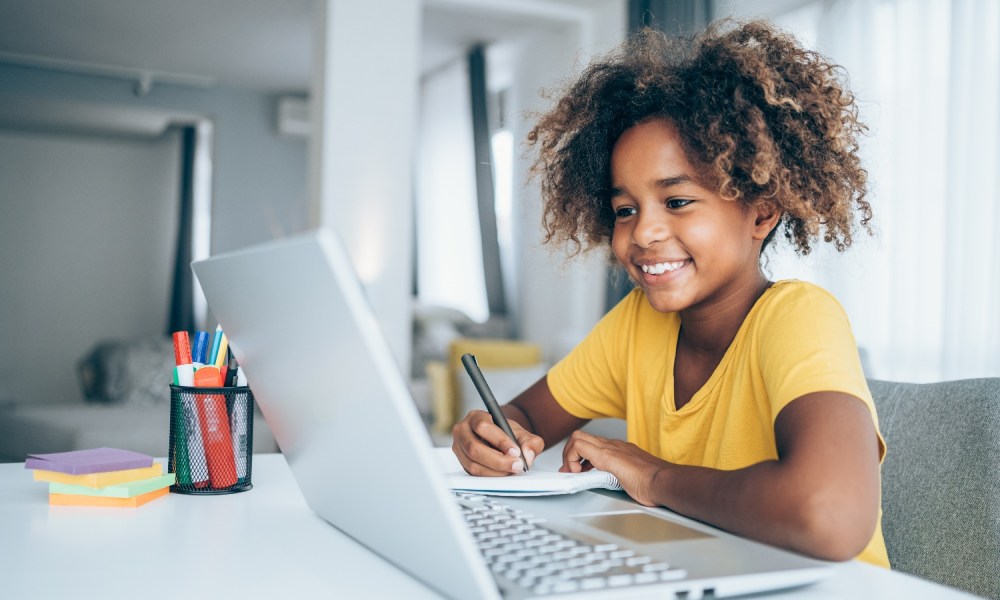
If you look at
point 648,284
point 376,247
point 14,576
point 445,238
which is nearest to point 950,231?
point 648,284

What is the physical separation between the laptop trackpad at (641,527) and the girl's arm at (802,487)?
6 cm

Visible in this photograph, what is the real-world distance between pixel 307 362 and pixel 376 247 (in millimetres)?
3840

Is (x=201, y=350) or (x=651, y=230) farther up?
(x=651, y=230)

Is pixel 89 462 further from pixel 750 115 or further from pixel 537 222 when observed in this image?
pixel 537 222

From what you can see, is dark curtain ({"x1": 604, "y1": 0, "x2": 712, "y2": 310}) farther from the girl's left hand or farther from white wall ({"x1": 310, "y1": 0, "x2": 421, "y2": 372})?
the girl's left hand

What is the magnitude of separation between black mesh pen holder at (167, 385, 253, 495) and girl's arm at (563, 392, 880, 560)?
0.41 meters

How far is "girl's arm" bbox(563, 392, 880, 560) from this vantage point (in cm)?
65

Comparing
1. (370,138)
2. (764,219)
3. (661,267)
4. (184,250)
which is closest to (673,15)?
(370,138)

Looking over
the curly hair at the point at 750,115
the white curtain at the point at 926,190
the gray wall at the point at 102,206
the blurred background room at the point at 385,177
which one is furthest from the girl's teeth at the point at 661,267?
the gray wall at the point at 102,206

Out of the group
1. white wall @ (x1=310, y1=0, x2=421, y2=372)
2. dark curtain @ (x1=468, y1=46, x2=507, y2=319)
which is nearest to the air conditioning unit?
dark curtain @ (x1=468, y1=46, x2=507, y2=319)

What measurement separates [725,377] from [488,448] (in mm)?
320

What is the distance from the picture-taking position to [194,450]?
0.88 metres

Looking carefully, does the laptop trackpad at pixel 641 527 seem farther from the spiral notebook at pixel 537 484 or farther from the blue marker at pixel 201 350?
the blue marker at pixel 201 350

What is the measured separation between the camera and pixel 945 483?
1020mm
